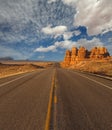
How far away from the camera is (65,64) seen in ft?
576

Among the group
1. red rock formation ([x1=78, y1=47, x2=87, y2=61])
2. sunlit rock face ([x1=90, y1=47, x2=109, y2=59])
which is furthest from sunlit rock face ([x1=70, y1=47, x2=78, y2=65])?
sunlit rock face ([x1=90, y1=47, x2=109, y2=59])

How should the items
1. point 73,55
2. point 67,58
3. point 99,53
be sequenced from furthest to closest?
point 67,58 < point 73,55 < point 99,53

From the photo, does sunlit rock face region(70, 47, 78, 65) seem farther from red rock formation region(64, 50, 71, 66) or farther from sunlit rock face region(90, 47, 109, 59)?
sunlit rock face region(90, 47, 109, 59)

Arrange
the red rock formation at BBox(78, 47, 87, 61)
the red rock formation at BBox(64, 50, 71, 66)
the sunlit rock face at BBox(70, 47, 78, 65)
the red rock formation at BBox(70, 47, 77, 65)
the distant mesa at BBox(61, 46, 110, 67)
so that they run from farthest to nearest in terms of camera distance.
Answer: the red rock formation at BBox(64, 50, 71, 66)
the red rock formation at BBox(70, 47, 77, 65)
the sunlit rock face at BBox(70, 47, 78, 65)
the red rock formation at BBox(78, 47, 87, 61)
the distant mesa at BBox(61, 46, 110, 67)

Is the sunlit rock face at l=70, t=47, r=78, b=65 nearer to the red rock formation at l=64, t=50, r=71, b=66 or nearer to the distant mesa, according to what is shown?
the distant mesa

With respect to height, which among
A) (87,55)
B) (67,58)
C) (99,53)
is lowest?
(67,58)

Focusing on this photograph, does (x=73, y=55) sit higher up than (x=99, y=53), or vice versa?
(x=99, y=53)

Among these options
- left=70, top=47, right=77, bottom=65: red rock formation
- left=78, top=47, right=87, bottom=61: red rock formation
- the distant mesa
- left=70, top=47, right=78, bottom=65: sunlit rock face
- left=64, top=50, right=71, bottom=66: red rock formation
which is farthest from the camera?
left=64, top=50, right=71, bottom=66: red rock formation

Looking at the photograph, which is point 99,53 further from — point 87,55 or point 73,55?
point 73,55

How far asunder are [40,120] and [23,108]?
Answer: 180cm

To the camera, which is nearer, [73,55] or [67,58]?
[73,55]

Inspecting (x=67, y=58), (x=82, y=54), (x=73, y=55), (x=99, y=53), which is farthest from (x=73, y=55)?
(x=99, y=53)

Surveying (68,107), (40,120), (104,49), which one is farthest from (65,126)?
(104,49)

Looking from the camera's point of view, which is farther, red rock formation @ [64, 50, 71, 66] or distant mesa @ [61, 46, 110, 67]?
red rock formation @ [64, 50, 71, 66]
